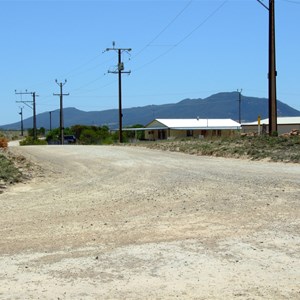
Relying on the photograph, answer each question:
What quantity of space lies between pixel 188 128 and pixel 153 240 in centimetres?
9567

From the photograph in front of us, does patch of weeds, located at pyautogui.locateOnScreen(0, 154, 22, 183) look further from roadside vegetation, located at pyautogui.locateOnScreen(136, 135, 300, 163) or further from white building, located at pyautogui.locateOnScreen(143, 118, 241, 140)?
white building, located at pyautogui.locateOnScreen(143, 118, 241, 140)

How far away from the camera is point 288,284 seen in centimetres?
634

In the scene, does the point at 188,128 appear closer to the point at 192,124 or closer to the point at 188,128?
the point at 188,128

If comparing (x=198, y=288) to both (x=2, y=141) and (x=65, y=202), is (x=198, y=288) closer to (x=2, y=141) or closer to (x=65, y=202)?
(x=65, y=202)

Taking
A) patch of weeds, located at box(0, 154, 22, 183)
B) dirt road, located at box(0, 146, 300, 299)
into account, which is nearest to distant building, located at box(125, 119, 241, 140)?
patch of weeds, located at box(0, 154, 22, 183)

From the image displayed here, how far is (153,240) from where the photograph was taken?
8.69m

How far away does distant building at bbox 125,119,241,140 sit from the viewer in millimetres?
104575

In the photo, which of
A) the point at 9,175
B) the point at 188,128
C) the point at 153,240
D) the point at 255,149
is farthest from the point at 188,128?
the point at 153,240

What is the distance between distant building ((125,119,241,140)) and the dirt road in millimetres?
87235

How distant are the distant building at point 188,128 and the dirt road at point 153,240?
87235 millimetres

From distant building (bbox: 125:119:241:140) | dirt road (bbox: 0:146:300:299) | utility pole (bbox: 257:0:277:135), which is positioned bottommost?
dirt road (bbox: 0:146:300:299)

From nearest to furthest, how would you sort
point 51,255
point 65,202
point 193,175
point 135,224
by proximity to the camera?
point 51,255 < point 135,224 < point 65,202 < point 193,175

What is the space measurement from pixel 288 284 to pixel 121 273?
1.99 meters

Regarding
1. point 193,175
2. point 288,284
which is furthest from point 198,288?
point 193,175
